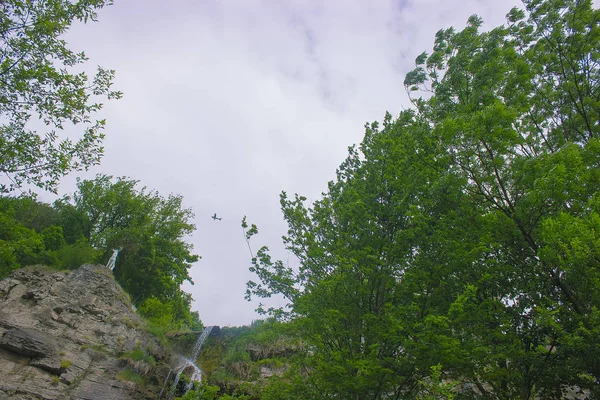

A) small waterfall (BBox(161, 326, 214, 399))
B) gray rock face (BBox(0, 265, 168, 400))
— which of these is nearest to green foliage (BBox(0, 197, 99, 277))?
gray rock face (BBox(0, 265, 168, 400))

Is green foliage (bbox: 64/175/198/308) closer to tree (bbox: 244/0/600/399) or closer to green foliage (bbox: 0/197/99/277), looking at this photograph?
green foliage (bbox: 0/197/99/277)

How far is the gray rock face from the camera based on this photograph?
11.8m

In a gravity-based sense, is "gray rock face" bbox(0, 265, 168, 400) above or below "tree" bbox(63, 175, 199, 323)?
below

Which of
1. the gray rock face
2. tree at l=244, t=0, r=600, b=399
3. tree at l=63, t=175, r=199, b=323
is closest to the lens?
tree at l=244, t=0, r=600, b=399

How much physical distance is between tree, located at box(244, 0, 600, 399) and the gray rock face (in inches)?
320

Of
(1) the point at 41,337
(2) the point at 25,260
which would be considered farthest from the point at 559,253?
(2) the point at 25,260

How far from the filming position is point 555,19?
909 cm

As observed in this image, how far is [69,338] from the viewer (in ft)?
46.0

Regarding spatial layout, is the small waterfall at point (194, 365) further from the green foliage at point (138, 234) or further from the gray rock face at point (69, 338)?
the green foliage at point (138, 234)

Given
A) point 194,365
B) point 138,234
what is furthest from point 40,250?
point 194,365

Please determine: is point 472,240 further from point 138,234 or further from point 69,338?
point 138,234

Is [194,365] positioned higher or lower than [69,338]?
higher

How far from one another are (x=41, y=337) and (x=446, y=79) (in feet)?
54.1

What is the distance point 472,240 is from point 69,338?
15.6 metres
